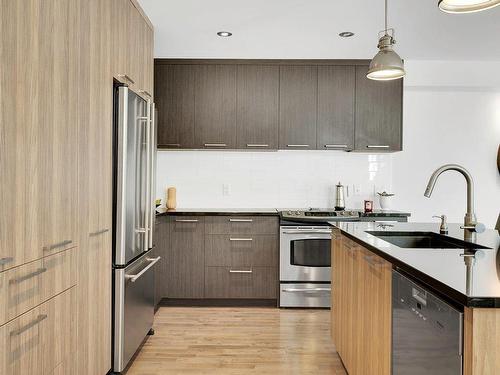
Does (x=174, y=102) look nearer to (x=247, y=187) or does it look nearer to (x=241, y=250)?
(x=247, y=187)

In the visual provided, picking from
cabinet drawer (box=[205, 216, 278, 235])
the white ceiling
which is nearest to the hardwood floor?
cabinet drawer (box=[205, 216, 278, 235])

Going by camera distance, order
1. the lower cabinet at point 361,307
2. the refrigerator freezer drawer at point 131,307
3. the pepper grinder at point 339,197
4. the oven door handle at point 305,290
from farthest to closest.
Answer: the pepper grinder at point 339,197, the oven door handle at point 305,290, the refrigerator freezer drawer at point 131,307, the lower cabinet at point 361,307

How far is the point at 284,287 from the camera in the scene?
4324 mm

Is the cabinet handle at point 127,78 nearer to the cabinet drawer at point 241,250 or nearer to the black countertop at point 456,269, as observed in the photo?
the black countertop at point 456,269

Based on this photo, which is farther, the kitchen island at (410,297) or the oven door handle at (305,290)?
the oven door handle at (305,290)

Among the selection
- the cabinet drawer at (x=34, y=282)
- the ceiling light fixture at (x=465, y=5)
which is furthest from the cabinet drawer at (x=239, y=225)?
the ceiling light fixture at (x=465, y=5)

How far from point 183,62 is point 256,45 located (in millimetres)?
870

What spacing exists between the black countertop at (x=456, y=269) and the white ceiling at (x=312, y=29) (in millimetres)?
1832

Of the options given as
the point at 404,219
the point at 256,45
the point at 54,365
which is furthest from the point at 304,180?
the point at 54,365

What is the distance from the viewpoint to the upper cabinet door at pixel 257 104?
4629mm

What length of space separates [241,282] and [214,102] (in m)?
1.84

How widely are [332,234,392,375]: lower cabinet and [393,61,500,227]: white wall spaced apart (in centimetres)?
235

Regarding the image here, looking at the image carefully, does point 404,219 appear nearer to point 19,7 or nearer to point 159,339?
point 159,339

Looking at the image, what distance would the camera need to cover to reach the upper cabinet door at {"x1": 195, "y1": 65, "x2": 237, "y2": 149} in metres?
4.62
